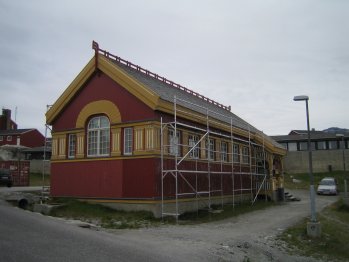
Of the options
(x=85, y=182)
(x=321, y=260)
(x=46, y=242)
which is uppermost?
(x=85, y=182)

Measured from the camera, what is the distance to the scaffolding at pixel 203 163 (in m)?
18.7

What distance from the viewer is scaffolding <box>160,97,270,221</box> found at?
61.2 feet

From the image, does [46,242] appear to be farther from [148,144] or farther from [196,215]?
[196,215]

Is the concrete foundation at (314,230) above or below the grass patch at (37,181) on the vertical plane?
below

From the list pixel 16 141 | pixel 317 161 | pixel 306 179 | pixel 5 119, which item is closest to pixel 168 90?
pixel 306 179

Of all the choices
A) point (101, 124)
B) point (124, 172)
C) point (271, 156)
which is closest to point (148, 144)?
point (124, 172)

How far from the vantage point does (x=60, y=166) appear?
21.1 metres

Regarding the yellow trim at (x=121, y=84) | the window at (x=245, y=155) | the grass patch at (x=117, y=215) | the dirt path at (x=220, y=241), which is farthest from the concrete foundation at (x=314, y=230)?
the window at (x=245, y=155)

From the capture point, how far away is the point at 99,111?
20.0 meters

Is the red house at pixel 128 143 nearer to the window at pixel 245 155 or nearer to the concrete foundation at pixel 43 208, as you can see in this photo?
the concrete foundation at pixel 43 208

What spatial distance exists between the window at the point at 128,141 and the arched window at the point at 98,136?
111 centimetres

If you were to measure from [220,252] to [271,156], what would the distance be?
20230mm

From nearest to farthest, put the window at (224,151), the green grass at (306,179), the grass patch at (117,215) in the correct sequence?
the grass patch at (117,215)
the window at (224,151)
the green grass at (306,179)

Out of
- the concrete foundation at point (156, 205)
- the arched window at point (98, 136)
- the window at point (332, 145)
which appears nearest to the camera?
the concrete foundation at point (156, 205)
